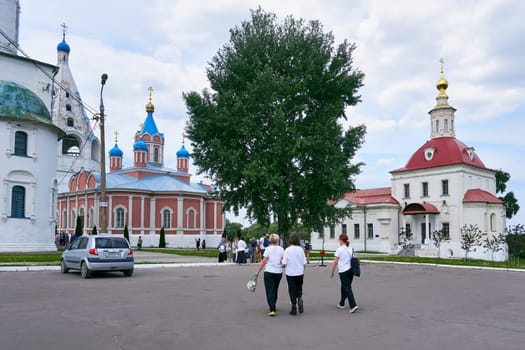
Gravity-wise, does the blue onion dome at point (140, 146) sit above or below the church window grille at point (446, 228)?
above

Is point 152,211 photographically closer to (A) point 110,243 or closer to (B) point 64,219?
(B) point 64,219

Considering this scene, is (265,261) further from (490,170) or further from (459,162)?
(490,170)

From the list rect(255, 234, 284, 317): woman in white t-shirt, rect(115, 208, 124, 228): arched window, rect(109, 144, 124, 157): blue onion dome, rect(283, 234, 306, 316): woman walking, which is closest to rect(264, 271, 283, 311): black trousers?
rect(255, 234, 284, 317): woman in white t-shirt

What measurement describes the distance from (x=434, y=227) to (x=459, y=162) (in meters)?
6.85

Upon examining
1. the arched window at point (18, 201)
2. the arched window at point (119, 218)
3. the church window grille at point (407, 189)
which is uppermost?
the church window grille at point (407, 189)

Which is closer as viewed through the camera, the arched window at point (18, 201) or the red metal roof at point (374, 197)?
the arched window at point (18, 201)

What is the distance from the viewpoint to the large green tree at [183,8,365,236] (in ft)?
86.8

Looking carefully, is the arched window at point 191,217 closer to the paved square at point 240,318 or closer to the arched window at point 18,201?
the arched window at point 18,201

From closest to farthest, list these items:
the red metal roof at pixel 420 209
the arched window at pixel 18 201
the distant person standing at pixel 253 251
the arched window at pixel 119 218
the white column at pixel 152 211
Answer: the distant person standing at pixel 253 251
the arched window at pixel 18 201
the red metal roof at pixel 420 209
the arched window at pixel 119 218
the white column at pixel 152 211

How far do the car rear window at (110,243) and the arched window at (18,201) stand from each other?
1817 centimetres

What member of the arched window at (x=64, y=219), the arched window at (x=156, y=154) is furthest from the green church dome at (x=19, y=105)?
the arched window at (x=156, y=154)

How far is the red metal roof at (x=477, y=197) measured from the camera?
45.1 metres

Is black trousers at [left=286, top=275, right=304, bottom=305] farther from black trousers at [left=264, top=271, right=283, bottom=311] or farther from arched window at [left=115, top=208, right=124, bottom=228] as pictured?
arched window at [left=115, top=208, right=124, bottom=228]

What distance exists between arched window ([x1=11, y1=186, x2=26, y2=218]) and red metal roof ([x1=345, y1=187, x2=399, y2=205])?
31811mm
